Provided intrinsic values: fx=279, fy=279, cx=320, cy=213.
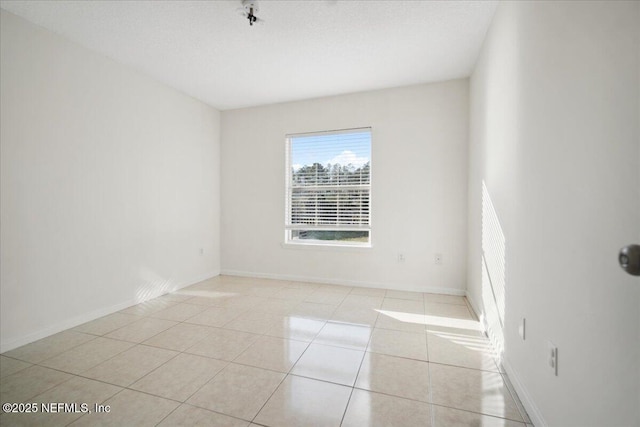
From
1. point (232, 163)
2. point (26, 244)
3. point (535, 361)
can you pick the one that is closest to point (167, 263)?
point (26, 244)

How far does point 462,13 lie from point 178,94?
3.40 meters

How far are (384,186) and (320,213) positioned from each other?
1007mm

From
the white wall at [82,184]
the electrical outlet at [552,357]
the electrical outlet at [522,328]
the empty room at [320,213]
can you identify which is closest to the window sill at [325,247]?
the empty room at [320,213]

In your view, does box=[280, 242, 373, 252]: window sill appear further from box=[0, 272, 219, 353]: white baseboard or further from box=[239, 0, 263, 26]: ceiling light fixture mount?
box=[239, 0, 263, 26]: ceiling light fixture mount

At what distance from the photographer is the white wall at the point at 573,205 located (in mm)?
845

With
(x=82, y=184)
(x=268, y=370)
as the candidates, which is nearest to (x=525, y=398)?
(x=268, y=370)

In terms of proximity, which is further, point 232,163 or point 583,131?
point 232,163

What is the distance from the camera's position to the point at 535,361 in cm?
143

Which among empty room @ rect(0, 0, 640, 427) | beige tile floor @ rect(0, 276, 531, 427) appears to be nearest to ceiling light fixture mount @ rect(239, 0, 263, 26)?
empty room @ rect(0, 0, 640, 427)

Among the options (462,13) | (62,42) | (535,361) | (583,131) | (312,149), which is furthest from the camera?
(312,149)

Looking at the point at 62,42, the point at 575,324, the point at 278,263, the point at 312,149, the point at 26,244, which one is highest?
the point at 62,42

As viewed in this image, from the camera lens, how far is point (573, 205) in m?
1.11

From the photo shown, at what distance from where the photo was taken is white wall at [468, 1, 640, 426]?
A: 0.84 metres

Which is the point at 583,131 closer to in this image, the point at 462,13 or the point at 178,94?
the point at 462,13
